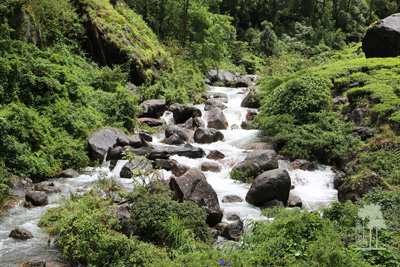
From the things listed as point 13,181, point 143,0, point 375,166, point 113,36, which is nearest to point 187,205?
point 13,181

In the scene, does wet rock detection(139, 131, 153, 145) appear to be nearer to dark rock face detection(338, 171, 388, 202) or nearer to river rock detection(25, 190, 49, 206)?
river rock detection(25, 190, 49, 206)

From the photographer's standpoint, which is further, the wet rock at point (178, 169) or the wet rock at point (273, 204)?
the wet rock at point (178, 169)

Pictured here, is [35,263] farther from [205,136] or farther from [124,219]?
[205,136]

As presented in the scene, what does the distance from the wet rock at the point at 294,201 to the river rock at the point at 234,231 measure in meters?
2.49

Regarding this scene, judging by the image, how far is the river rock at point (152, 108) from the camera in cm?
1756

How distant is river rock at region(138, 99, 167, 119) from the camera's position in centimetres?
1756

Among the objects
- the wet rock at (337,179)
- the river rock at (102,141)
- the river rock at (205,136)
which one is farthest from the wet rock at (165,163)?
the wet rock at (337,179)

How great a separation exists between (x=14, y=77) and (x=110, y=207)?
22.8 ft

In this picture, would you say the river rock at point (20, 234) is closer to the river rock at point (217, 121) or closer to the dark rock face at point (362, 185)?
the dark rock face at point (362, 185)

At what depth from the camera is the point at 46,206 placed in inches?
336

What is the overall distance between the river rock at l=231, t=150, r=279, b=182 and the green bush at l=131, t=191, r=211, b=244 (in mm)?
4165

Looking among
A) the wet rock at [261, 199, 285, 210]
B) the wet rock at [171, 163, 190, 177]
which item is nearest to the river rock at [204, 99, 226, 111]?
the wet rock at [171, 163, 190, 177]

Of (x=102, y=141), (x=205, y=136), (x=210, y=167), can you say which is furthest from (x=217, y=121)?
(x=102, y=141)

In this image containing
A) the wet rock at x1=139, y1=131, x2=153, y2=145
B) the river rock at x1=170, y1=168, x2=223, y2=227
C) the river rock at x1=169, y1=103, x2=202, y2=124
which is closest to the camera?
the river rock at x1=170, y1=168, x2=223, y2=227
